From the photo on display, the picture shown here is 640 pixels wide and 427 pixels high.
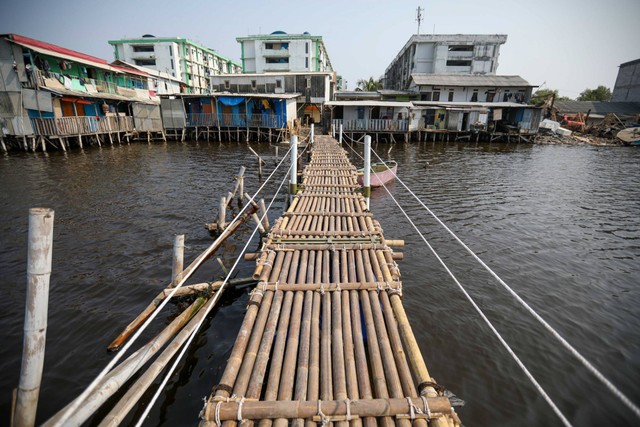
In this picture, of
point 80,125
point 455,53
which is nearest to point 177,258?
point 80,125

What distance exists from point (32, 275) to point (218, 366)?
4.16 m

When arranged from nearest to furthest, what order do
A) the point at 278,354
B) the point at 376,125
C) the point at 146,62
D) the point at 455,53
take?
1. the point at 278,354
2. the point at 376,125
3. the point at 455,53
4. the point at 146,62

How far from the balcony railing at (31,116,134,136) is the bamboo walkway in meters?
29.0

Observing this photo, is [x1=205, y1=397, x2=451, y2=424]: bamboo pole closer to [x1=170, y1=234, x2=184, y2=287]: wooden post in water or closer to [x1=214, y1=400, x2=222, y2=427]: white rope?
[x1=214, y1=400, x2=222, y2=427]: white rope

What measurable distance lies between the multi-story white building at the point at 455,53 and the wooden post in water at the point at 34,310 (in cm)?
5324

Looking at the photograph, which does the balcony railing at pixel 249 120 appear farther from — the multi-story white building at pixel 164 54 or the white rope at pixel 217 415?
the white rope at pixel 217 415

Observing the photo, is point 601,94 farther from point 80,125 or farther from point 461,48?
point 80,125

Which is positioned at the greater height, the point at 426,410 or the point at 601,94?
the point at 601,94

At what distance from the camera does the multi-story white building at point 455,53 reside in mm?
50188

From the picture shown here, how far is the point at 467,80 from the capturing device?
44.2 metres

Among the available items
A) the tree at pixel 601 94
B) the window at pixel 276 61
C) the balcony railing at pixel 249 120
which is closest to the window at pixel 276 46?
the window at pixel 276 61

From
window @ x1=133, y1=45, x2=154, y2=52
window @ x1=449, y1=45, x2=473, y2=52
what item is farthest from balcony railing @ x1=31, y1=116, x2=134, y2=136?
window @ x1=449, y1=45, x2=473, y2=52

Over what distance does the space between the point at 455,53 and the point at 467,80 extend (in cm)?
1060

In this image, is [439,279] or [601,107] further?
[601,107]
